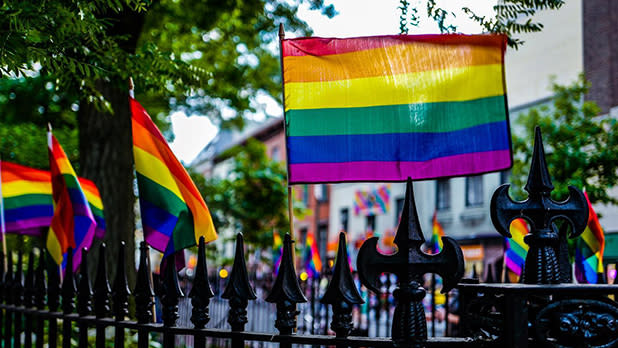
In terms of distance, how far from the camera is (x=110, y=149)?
702 cm

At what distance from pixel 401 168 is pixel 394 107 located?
15.4 inches

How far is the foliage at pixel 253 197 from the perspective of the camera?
1568 centimetres

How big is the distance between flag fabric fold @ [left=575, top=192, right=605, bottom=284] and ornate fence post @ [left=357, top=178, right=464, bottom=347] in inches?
135

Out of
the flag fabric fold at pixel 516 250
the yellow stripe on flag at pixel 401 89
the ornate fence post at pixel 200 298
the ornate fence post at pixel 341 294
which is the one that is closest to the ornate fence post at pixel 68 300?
the ornate fence post at pixel 200 298

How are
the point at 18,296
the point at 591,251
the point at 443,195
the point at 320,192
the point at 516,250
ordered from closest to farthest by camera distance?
the point at 18,296 → the point at 591,251 → the point at 516,250 → the point at 443,195 → the point at 320,192

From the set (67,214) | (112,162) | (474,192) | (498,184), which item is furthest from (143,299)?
(474,192)

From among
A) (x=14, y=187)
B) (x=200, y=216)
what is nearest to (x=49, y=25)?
(x=200, y=216)

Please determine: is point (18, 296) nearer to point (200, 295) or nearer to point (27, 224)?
point (200, 295)

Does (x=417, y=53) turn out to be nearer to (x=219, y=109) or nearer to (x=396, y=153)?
(x=396, y=153)

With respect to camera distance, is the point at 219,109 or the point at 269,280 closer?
the point at 269,280

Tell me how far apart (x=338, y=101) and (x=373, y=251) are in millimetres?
2055

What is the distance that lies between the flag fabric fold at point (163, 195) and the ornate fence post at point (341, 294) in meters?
1.74

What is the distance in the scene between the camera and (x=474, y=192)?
25.6m

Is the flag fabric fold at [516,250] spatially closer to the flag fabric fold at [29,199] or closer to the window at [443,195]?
the flag fabric fold at [29,199]
